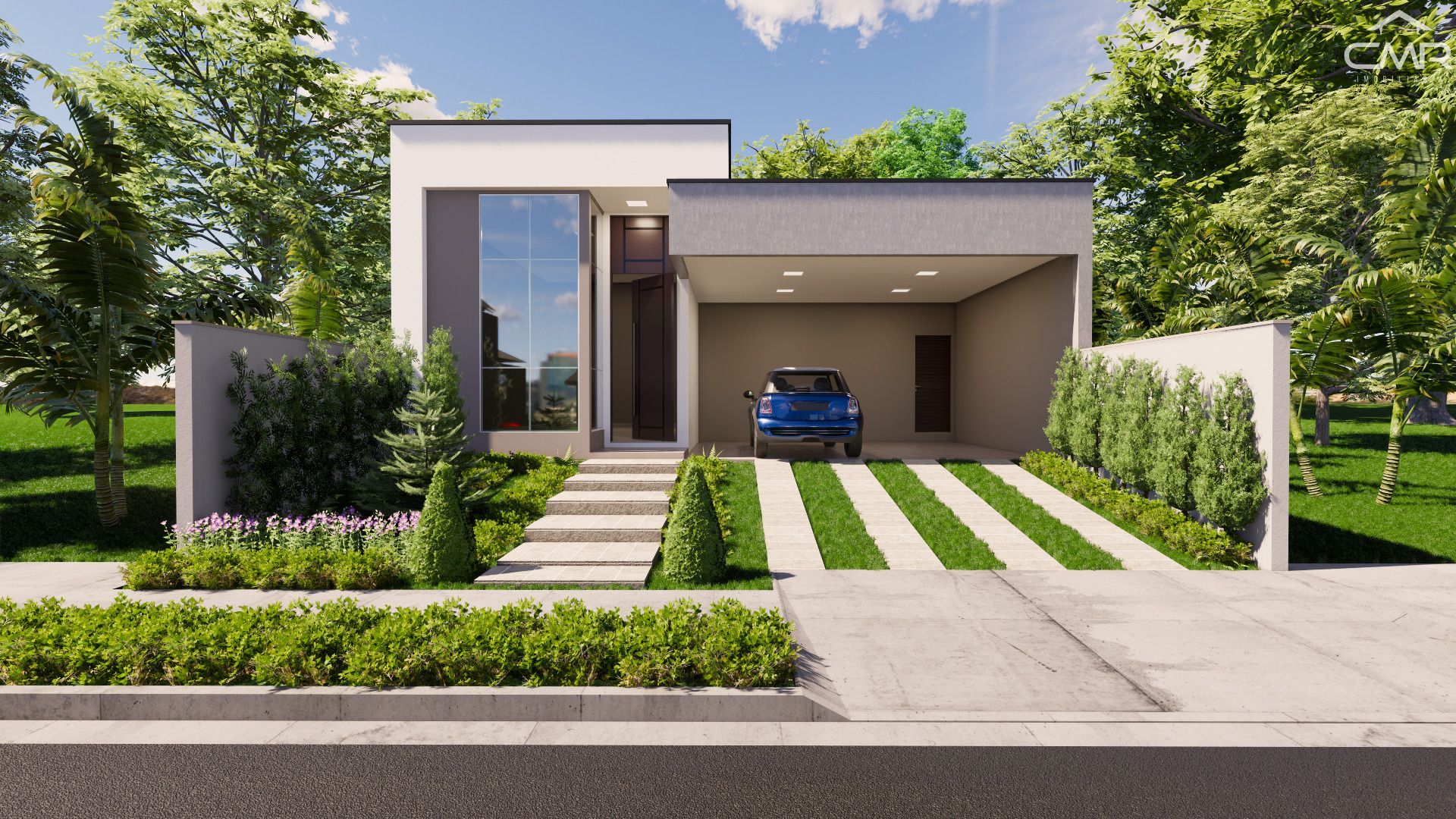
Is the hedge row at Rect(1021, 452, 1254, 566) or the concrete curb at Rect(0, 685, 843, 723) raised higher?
the hedge row at Rect(1021, 452, 1254, 566)

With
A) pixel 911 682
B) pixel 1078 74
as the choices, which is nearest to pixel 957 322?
pixel 1078 74

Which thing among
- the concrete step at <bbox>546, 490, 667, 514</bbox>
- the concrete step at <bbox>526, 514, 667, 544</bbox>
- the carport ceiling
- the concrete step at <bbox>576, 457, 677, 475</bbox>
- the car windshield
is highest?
the carport ceiling

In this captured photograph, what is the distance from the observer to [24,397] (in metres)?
8.65

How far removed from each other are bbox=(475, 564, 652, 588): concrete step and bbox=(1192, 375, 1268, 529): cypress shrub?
6.03 metres

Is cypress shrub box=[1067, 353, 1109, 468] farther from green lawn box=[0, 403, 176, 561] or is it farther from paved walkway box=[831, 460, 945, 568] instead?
green lawn box=[0, 403, 176, 561]

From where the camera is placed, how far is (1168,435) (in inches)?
310

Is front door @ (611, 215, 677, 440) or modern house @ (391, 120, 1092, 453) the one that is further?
front door @ (611, 215, 677, 440)

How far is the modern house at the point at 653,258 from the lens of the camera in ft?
34.8

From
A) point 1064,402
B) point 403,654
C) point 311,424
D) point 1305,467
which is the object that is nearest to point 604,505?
point 311,424

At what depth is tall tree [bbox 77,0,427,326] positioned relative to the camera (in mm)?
17547

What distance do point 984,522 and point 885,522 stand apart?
123 centimetres

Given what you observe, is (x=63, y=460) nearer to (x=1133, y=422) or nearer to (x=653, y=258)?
(x=653, y=258)

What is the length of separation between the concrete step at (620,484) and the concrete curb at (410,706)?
535cm

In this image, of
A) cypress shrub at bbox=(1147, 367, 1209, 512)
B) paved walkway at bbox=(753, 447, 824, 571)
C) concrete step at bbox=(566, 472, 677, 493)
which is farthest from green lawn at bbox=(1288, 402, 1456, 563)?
concrete step at bbox=(566, 472, 677, 493)
